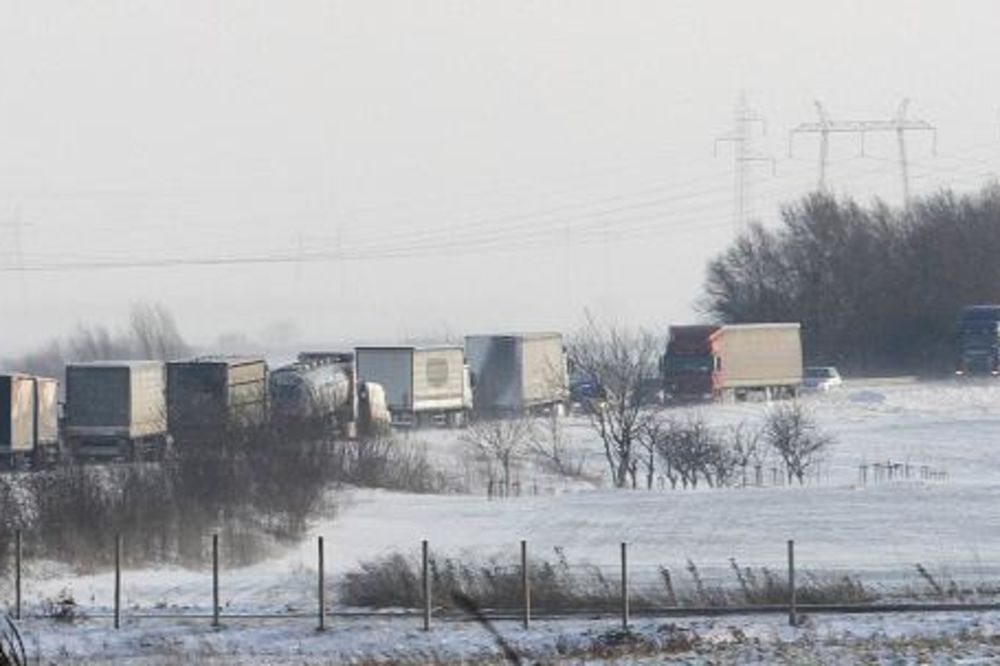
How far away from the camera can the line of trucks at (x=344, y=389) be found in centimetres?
6606

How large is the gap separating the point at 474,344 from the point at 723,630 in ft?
222

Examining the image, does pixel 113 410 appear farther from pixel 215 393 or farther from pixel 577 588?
→ pixel 577 588

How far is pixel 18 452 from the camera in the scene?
211 feet

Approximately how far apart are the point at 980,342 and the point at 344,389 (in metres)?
46.5

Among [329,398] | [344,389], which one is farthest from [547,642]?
[344,389]

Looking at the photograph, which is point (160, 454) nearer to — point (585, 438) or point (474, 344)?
point (585, 438)

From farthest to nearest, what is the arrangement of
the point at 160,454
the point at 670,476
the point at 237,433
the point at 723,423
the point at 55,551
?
the point at 723,423, the point at 670,476, the point at 160,454, the point at 237,433, the point at 55,551

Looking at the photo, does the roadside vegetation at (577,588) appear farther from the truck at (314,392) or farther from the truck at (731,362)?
the truck at (731,362)

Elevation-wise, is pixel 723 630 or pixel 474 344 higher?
pixel 474 344

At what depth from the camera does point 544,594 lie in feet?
106

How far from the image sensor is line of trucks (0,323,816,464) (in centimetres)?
6606

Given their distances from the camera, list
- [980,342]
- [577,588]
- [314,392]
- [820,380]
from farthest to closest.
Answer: [980,342], [820,380], [314,392], [577,588]

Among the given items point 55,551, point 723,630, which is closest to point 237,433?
point 55,551

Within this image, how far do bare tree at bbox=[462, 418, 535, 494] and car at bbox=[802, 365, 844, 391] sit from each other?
88.6 ft
